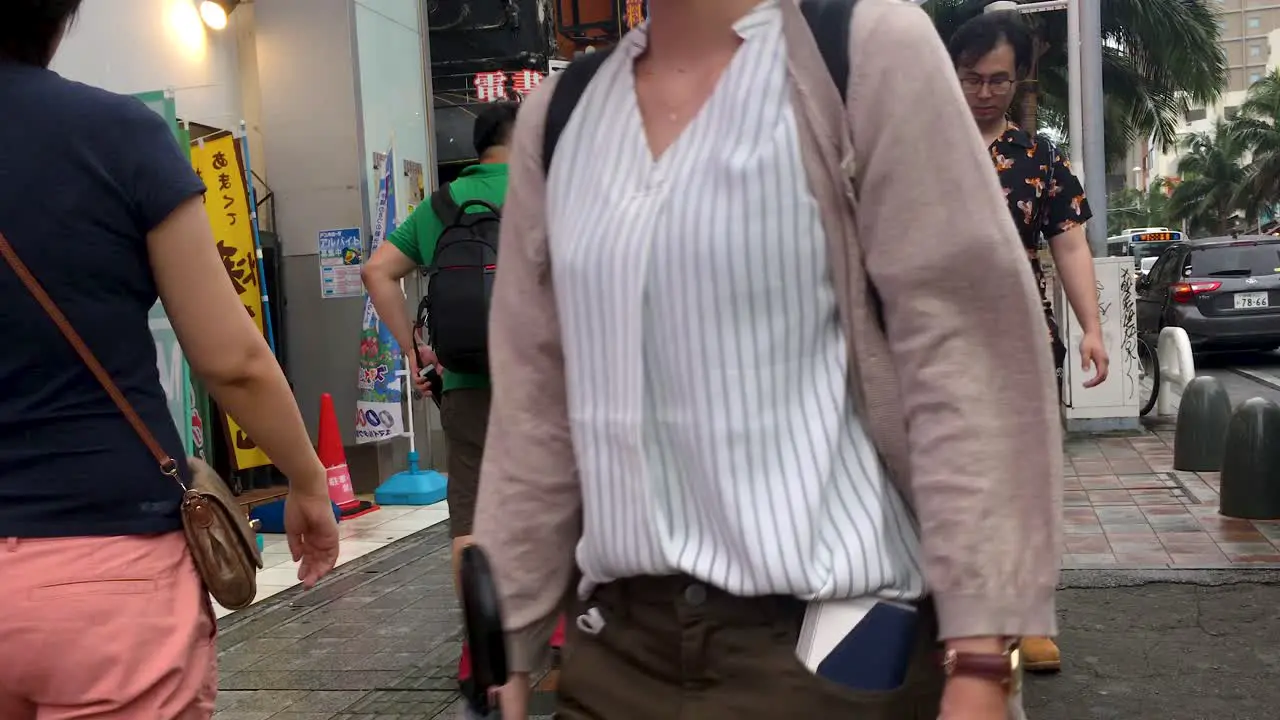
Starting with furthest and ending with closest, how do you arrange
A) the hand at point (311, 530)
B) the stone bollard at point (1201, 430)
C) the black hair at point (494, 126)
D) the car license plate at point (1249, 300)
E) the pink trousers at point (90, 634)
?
the car license plate at point (1249, 300)
the stone bollard at point (1201, 430)
the black hair at point (494, 126)
the hand at point (311, 530)
the pink trousers at point (90, 634)

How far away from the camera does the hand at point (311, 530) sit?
230cm

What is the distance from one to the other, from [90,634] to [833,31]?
1.33m

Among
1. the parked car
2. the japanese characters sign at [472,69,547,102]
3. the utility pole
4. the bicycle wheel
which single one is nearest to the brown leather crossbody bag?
the bicycle wheel

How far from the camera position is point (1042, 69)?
87.2ft

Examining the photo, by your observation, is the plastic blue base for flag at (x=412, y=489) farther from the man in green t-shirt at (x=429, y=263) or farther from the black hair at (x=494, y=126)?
the black hair at (x=494, y=126)

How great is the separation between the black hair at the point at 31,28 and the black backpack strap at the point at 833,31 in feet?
4.11

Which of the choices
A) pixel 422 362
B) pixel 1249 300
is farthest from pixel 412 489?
pixel 1249 300

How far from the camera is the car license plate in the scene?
662 inches

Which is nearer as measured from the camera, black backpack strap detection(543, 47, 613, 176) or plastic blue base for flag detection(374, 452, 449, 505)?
black backpack strap detection(543, 47, 613, 176)

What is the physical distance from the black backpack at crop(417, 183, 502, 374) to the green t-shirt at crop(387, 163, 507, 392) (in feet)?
0.22

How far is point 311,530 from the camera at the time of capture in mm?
2355

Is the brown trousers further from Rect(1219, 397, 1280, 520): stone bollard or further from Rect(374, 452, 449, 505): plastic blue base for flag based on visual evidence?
Rect(374, 452, 449, 505): plastic blue base for flag

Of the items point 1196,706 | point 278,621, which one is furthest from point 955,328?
point 278,621

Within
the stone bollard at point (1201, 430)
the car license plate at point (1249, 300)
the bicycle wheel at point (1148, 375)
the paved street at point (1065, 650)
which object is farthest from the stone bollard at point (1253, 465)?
the car license plate at point (1249, 300)
